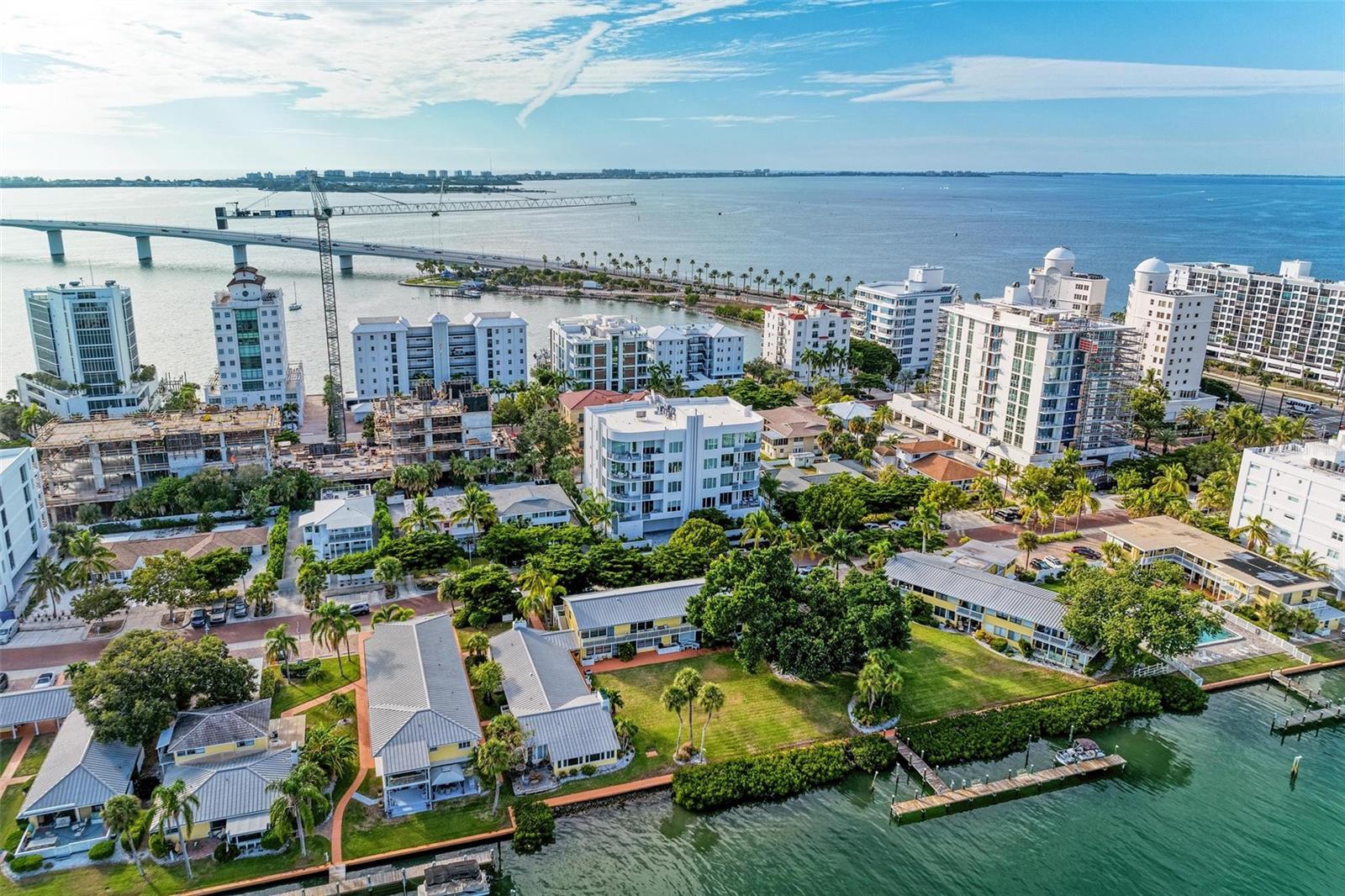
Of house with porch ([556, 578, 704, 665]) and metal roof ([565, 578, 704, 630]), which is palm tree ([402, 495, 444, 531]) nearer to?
metal roof ([565, 578, 704, 630])

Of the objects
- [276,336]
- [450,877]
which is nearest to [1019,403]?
[450,877]

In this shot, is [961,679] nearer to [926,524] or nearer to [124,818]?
[926,524]

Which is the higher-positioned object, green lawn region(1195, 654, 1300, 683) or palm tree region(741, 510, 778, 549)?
palm tree region(741, 510, 778, 549)

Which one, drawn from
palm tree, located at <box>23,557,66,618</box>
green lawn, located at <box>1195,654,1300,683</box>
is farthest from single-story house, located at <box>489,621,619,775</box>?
green lawn, located at <box>1195,654,1300,683</box>

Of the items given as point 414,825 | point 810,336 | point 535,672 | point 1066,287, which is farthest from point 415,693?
point 1066,287

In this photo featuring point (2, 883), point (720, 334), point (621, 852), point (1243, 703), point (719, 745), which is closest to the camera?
point (2, 883)

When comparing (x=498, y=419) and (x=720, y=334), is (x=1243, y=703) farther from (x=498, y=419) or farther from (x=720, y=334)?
(x=720, y=334)

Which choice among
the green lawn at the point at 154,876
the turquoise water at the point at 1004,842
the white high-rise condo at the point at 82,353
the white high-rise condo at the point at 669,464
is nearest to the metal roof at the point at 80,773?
the green lawn at the point at 154,876
